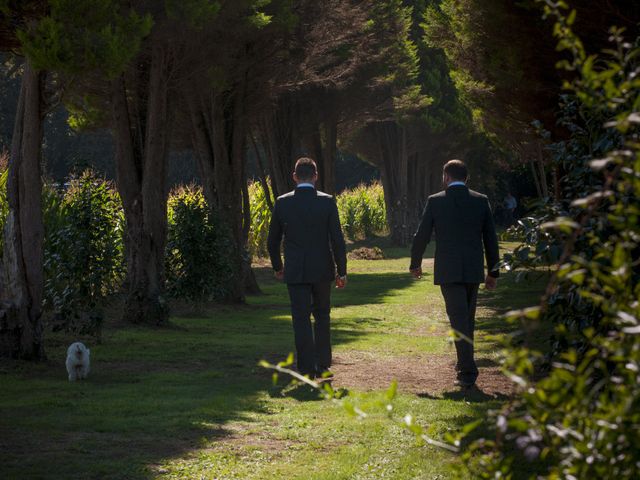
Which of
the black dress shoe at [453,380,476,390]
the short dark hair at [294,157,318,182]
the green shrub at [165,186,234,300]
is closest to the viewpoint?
the black dress shoe at [453,380,476,390]

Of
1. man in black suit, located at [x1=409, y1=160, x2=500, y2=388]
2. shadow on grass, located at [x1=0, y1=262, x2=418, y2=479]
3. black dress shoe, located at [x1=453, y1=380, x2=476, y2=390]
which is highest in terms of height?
man in black suit, located at [x1=409, y1=160, x2=500, y2=388]

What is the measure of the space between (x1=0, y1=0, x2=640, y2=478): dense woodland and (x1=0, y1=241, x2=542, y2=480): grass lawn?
0.49 m

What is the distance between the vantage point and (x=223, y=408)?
9.09 metres

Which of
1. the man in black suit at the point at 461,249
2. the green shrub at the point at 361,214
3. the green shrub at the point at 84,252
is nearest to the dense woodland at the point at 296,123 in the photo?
the green shrub at the point at 84,252

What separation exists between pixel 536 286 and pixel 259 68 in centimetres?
896

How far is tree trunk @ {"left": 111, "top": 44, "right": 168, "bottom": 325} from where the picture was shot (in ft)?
52.1

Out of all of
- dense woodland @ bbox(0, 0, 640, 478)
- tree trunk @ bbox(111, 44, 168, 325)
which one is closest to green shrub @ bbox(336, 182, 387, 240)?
dense woodland @ bbox(0, 0, 640, 478)

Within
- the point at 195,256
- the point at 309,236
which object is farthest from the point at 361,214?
the point at 309,236

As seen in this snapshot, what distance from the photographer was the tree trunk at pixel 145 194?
15883 mm

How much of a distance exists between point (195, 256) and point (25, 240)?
21.3 ft

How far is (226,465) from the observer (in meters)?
7.04

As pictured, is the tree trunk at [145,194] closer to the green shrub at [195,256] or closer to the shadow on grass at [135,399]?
the shadow on grass at [135,399]

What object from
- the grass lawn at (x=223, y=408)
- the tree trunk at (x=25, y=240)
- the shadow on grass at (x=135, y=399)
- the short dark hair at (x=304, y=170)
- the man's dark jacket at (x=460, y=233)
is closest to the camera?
the grass lawn at (x=223, y=408)

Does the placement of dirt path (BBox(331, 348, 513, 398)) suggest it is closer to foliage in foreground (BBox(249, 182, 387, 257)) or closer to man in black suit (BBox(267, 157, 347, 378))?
man in black suit (BBox(267, 157, 347, 378))
